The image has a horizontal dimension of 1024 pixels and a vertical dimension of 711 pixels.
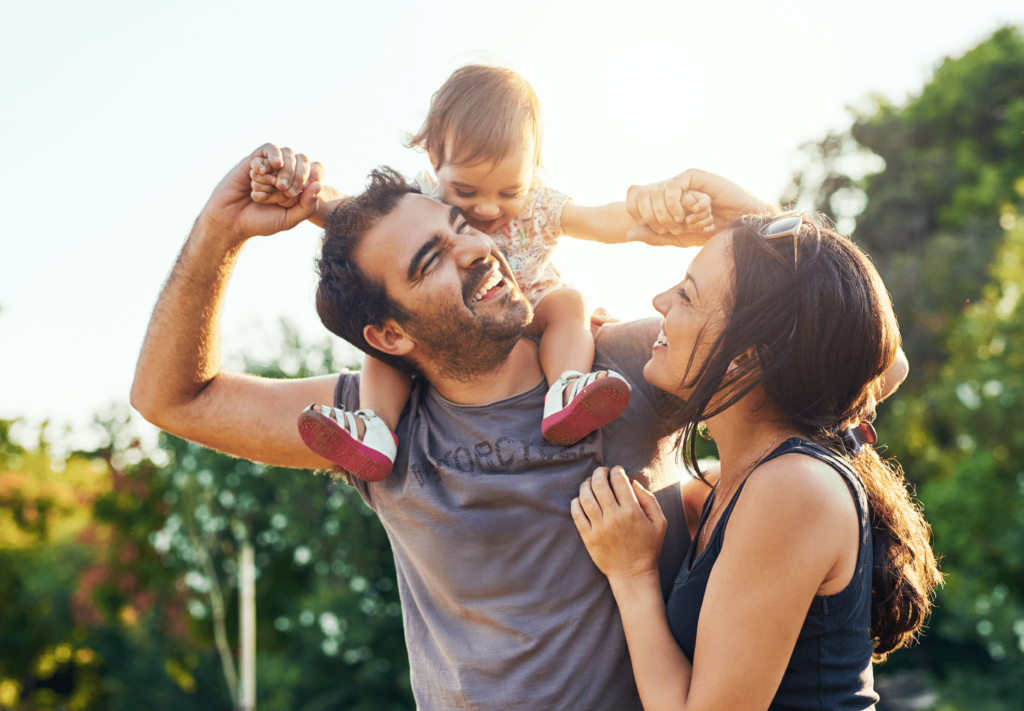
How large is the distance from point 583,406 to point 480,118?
1331 mm

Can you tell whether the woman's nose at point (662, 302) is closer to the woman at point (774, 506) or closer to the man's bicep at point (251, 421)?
the woman at point (774, 506)

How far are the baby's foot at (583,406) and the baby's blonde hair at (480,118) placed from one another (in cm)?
107

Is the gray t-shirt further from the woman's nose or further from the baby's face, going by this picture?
the baby's face

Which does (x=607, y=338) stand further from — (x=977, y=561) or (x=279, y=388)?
(x=977, y=561)

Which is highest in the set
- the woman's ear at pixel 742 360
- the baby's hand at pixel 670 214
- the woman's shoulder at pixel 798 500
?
the baby's hand at pixel 670 214

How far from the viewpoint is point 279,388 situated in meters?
2.70

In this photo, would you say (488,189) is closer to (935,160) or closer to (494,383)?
(494,383)

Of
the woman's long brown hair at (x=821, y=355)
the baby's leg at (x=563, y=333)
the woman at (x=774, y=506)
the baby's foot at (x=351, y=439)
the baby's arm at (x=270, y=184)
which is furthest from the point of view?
the baby's leg at (x=563, y=333)

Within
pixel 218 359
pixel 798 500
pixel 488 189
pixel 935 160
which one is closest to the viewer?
pixel 798 500

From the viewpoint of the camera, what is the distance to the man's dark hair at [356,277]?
8.33 feet

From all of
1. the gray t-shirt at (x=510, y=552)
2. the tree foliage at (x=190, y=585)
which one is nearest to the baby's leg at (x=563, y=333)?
the gray t-shirt at (x=510, y=552)

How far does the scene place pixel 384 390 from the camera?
2.56m

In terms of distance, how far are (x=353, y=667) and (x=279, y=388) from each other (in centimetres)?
2104

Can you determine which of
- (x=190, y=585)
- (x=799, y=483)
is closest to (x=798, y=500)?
(x=799, y=483)
